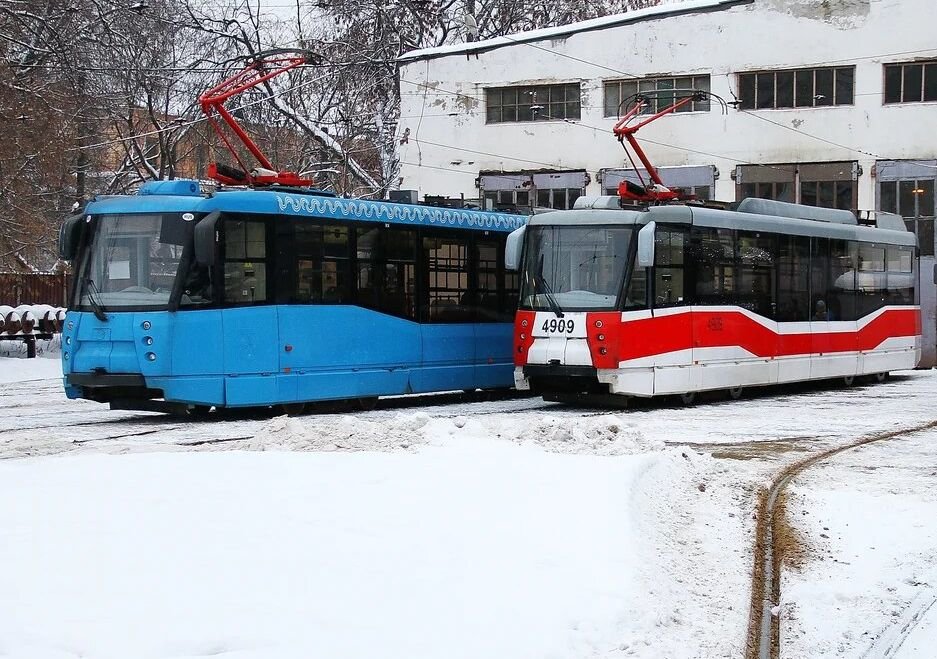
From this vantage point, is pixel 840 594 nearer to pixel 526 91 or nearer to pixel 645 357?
pixel 645 357

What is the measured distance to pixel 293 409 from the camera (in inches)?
740

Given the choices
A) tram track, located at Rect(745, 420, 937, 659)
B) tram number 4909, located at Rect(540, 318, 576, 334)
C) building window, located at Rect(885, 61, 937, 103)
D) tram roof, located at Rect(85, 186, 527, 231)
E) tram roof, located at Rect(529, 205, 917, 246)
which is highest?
building window, located at Rect(885, 61, 937, 103)

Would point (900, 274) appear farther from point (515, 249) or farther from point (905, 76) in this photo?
point (515, 249)

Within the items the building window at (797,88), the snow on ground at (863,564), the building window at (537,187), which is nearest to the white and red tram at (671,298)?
the snow on ground at (863,564)

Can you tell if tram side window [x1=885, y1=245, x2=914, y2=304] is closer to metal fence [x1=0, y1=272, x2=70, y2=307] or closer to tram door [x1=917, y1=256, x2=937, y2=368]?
tram door [x1=917, y1=256, x2=937, y2=368]

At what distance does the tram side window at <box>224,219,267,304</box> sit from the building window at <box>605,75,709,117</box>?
70.2ft

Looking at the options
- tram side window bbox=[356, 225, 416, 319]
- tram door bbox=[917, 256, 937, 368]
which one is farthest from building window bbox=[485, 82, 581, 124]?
tram side window bbox=[356, 225, 416, 319]

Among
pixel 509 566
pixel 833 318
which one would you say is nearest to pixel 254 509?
pixel 509 566

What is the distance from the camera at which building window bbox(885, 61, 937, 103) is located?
115ft

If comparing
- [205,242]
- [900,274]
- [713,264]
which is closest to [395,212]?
[205,242]

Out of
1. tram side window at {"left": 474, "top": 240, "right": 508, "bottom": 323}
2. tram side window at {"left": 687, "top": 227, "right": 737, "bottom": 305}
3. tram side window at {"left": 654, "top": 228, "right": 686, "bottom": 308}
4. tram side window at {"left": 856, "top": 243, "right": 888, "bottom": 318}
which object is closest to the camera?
tram side window at {"left": 654, "top": 228, "right": 686, "bottom": 308}

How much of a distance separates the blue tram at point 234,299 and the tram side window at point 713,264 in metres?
4.31

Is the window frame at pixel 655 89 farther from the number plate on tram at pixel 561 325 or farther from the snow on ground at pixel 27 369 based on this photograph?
the number plate on tram at pixel 561 325

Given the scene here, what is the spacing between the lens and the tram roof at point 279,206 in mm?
17031
